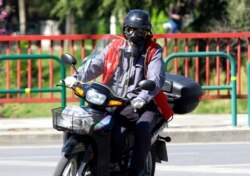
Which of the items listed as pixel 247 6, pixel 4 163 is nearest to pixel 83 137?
pixel 4 163

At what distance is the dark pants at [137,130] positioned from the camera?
8.77 metres

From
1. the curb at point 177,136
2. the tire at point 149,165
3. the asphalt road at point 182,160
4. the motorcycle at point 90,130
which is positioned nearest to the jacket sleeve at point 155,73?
the motorcycle at point 90,130

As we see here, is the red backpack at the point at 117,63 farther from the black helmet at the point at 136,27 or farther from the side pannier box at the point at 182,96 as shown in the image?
the side pannier box at the point at 182,96

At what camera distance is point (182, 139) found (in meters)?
14.4

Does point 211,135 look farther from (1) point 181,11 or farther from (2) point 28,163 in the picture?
(1) point 181,11

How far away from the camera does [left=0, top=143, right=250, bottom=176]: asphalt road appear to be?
1149cm

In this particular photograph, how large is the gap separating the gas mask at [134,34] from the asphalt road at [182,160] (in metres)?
2.58

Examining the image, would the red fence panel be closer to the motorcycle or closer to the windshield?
the windshield

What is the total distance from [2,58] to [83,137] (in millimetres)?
5854

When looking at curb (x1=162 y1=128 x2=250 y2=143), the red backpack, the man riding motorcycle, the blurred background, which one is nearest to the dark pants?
the man riding motorcycle

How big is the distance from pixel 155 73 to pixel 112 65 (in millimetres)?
368

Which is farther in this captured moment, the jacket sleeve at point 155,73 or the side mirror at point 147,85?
the jacket sleeve at point 155,73

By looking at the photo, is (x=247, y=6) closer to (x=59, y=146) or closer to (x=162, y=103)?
(x=59, y=146)

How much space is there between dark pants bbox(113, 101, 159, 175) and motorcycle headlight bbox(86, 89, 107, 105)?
0.87ft
